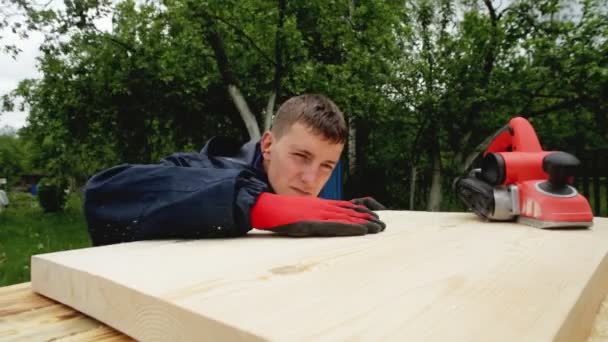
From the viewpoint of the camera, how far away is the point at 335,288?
551 mm

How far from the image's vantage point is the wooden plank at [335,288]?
0.43 metres

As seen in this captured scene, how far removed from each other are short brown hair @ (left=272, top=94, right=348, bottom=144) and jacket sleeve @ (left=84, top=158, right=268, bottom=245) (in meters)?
0.33

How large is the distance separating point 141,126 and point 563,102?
7.78m

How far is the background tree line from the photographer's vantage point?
21.4 ft

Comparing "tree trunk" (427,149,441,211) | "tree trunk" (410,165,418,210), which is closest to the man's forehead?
"tree trunk" (427,149,441,211)

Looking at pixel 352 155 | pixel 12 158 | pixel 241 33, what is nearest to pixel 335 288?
pixel 241 33

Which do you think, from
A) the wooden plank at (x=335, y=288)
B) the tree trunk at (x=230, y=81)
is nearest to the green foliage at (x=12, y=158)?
the tree trunk at (x=230, y=81)

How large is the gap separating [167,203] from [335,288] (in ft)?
1.81

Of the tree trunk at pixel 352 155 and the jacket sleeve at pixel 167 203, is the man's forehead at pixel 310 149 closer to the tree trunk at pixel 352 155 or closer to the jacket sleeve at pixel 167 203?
the jacket sleeve at pixel 167 203

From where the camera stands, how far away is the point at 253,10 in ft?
21.6

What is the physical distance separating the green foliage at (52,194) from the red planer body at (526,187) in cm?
1163

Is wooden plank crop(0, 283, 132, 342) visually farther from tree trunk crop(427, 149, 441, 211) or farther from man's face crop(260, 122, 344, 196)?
tree trunk crop(427, 149, 441, 211)

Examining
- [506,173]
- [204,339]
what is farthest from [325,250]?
[506,173]

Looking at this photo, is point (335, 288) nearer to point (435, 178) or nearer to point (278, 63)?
point (278, 63)
